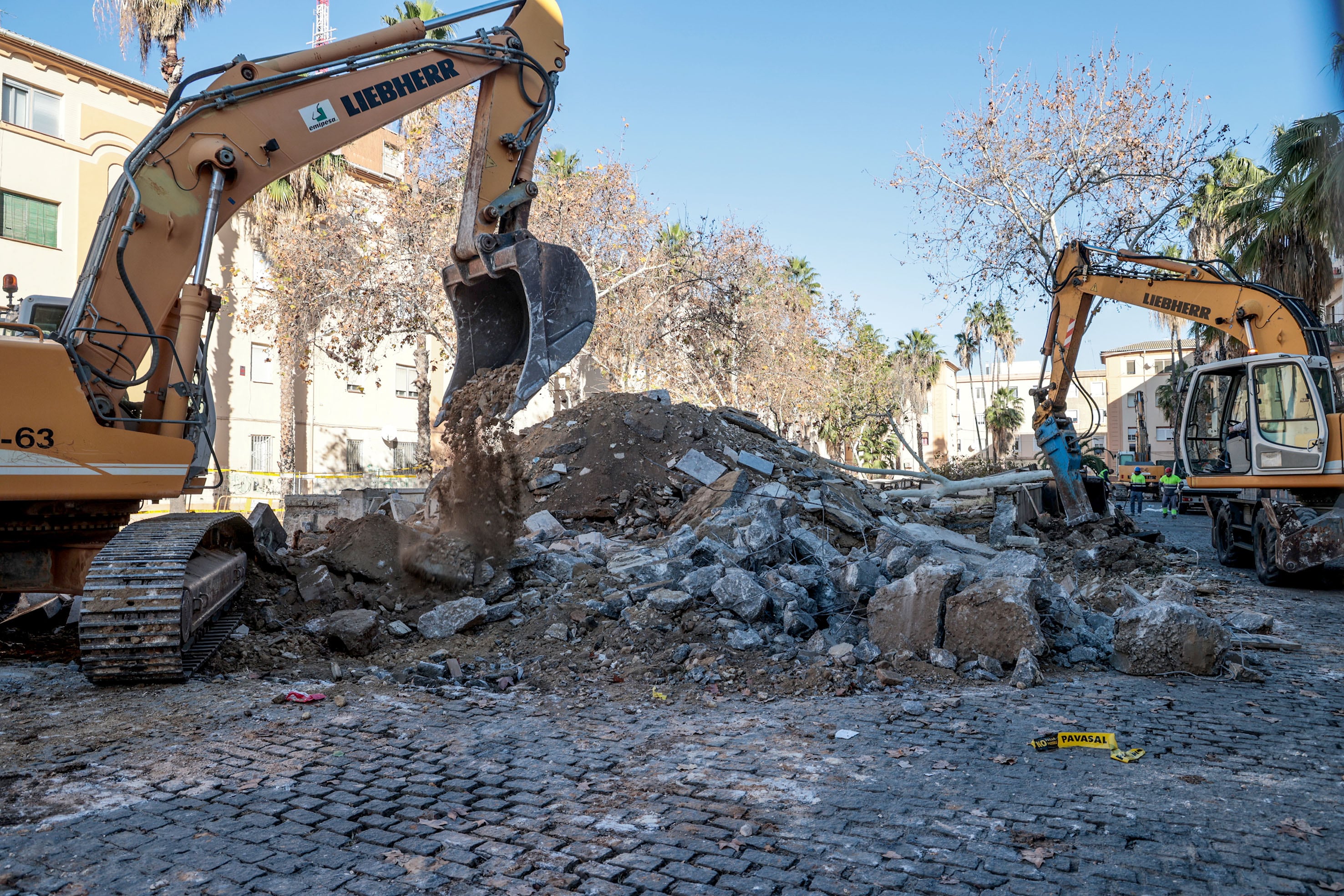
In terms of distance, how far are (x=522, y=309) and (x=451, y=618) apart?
9.27 feet

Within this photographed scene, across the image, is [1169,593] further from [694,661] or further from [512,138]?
[512,138]

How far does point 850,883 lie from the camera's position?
10.2ft

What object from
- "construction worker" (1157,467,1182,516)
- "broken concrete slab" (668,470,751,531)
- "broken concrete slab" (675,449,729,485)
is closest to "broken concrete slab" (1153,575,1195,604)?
"broken concrete slab" (668,470,751,531)

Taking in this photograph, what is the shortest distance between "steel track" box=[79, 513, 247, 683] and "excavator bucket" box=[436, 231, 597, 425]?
108 inches

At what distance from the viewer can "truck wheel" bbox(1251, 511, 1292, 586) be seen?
10617 millimetres

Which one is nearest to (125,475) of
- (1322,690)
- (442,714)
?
(442,714)

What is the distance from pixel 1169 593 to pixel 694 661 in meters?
4.51

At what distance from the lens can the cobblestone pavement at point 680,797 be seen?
10.4ft

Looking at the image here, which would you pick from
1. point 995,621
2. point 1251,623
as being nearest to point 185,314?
point 995,621

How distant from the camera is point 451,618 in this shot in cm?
691

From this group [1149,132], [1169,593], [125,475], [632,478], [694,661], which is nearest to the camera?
[125,475]

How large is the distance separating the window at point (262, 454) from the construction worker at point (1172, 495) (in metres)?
25.4

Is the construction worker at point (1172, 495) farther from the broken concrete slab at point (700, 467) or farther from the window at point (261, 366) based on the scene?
the window at point (261, 366)

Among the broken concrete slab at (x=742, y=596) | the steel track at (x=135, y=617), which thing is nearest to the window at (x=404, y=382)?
the broken concrete slab at (x=742, y=596)
